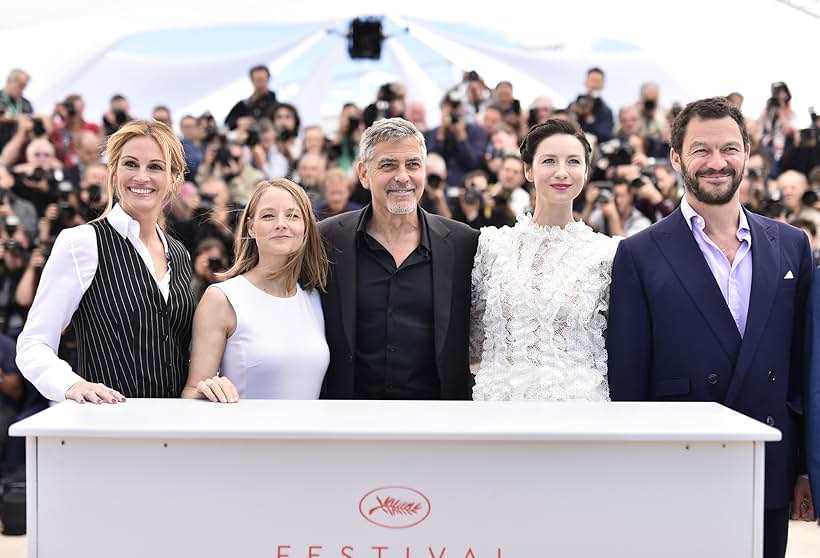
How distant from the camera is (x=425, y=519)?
2092mm

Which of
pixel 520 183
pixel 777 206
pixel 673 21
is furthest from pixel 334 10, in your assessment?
pixel 777 206

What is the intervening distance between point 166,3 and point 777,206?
8025 mm

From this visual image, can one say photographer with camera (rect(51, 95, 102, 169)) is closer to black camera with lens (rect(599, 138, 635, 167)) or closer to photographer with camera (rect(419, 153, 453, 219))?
photographer with camera (rect(419, 153, 453, 219))

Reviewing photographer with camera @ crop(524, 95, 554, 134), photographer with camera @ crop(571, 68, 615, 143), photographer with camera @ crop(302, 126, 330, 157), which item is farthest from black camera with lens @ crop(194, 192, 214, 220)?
photographer with camera @ crop(571, 68, 615, 143)

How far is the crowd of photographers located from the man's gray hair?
2.35m

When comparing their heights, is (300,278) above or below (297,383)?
above

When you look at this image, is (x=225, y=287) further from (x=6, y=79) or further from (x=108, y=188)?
(x=6, y=79)

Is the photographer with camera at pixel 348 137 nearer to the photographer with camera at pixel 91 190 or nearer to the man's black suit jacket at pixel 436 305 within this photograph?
the photographer with camera at pixel 91 190

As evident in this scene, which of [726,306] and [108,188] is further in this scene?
[108,188]

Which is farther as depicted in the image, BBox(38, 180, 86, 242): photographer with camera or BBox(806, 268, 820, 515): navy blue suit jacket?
BBox(38, 180, 86, 242): photographer with camera

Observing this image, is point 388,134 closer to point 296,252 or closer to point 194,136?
point 296,252

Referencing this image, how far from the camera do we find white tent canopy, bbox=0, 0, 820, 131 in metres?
10.8

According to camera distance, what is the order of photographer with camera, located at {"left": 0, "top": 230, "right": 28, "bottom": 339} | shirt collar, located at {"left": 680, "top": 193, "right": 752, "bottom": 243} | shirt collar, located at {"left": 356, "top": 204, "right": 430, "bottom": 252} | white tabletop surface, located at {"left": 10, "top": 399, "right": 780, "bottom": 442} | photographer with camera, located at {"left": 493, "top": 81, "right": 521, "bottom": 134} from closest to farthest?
white tabletop surface, located at {"left": 10, "top": 399, "right": 780, "bottom": 442} → shirt collar, located at {"left": 680, "top": 193, "right": 752, "bottom": 243} → shirt collar, located at {"left": 356, "top": 204, "right": 430, "bottom": 252} → photographer with camera, located at {"left": 0, "top": 230, "right": 28, "bottom": 339} → photographer with camera, located at {"left": 493, "top": 81, "right": 521, "bottom": 134}

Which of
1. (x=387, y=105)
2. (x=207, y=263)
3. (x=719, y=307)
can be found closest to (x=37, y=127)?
(x=387, y=105)
